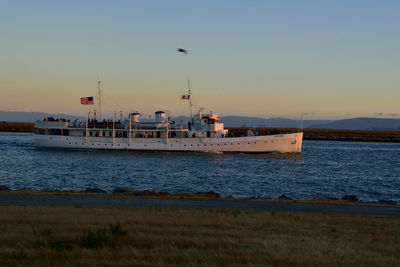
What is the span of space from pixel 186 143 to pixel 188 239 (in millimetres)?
66173

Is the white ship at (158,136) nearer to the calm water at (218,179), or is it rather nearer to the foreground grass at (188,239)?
the calm water at (218,179)

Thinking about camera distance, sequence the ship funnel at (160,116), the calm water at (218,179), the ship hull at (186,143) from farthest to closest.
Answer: the ship funnel at (160,116) → the ship hull at (186,143) → the calm water at (218,179)

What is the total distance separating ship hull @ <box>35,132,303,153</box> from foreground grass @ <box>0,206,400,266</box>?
60025mm

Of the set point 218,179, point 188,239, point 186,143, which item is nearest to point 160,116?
point 186,143

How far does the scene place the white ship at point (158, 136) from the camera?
257 ft

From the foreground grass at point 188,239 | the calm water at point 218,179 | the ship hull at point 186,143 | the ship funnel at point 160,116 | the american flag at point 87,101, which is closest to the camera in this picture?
the foreground grass at point 188,239

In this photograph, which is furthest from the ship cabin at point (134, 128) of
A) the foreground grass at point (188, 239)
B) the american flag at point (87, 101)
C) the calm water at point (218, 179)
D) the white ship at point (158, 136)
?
the foreground grass at point (188, 239)

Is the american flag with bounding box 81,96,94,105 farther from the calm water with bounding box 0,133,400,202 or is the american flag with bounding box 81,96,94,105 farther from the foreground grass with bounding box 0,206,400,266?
the foreground grass with bounding box 0,206,400,266

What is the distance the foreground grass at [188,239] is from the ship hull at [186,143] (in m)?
60.0

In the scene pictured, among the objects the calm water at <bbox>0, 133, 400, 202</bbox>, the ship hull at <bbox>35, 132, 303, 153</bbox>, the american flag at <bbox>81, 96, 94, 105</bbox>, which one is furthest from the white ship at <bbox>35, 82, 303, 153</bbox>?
the calm water at <bbox>0, 133, 400, 202</bbox>

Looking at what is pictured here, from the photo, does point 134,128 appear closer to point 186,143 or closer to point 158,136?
point 158,136

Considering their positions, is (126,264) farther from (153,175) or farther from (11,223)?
(153,175)

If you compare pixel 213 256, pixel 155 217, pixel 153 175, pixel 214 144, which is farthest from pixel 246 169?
pixel 213 256

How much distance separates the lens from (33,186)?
1375 inches
